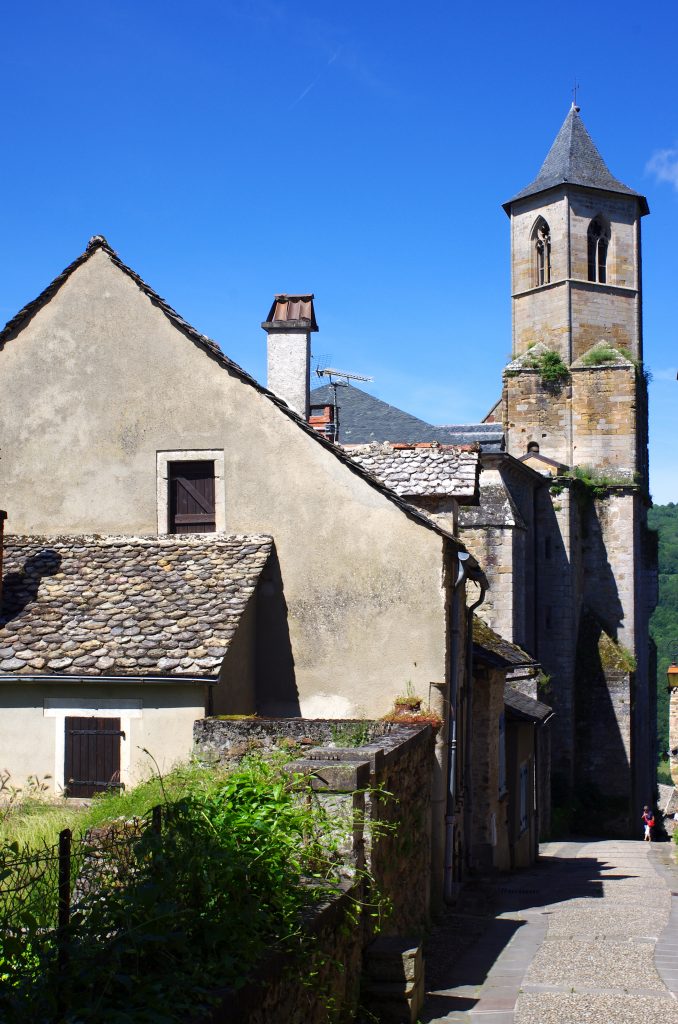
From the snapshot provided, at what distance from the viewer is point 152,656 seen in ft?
33.0

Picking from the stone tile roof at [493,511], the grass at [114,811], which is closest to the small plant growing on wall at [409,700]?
the grass at [114,811]

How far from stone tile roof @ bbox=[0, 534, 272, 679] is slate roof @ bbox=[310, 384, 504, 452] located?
621 inches

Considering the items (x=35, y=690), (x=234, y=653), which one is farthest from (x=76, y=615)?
(x=234, y=653)

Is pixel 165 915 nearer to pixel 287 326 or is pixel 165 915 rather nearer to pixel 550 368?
pixel 287 326

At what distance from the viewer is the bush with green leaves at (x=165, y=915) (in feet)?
12.1

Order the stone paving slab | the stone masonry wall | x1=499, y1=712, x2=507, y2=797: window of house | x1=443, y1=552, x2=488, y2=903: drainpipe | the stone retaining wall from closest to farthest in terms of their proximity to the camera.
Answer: the stone masonry wall < the stone retaining wall < the stone paving slab < x1=443, y1=552, x2=488, y2=903: drainpipe < x1=499, y1=712, x2=507, y2=797: window of house

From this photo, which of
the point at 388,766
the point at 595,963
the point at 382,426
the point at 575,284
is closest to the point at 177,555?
the point at 388,766

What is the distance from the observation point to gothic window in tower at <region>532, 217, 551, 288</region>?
1512 inches

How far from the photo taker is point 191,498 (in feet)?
39.6

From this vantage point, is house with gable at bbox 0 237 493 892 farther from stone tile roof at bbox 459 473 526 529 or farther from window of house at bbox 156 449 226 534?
stone tile roof at bbox 459 473 526 529

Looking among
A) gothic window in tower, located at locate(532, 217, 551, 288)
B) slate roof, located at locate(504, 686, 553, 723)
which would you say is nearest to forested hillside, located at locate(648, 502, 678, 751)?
gothic window in tower, located at locate(532, 217, 551, 288)

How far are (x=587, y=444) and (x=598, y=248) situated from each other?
7.41 metres

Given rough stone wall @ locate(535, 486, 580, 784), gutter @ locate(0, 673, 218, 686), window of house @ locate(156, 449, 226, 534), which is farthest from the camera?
rough stone wall @ locate(535, 486, 580, 784)

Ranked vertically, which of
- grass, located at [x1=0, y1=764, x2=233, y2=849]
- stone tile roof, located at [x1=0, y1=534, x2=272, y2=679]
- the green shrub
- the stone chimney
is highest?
the green shrub
